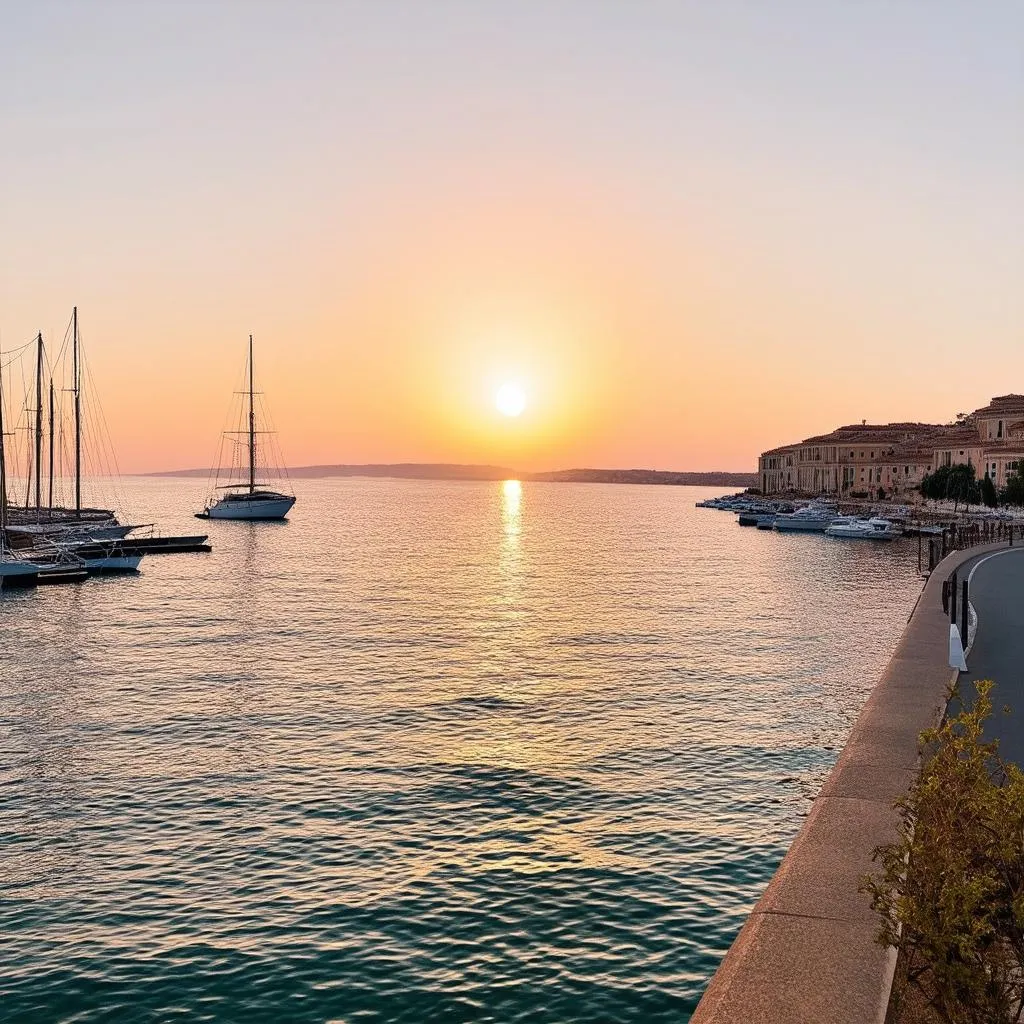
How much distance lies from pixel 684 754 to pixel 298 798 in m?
8.56

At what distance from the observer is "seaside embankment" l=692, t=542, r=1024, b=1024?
664 centimetres

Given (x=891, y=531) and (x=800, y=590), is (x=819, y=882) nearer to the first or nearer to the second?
(x=800, y=590)

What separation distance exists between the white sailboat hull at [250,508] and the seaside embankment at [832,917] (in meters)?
124

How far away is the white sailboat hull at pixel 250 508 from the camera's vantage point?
132 m

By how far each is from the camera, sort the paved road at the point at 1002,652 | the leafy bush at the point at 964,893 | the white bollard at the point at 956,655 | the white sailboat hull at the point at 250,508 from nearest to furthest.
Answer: the leafy bush at the point at 964,893 < the paved road at the point at 1002,652 < the white bollard at the point at 956,655 < the white sailboat hull at the point at 250,508

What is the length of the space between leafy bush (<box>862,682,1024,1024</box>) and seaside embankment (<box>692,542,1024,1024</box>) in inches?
16.0

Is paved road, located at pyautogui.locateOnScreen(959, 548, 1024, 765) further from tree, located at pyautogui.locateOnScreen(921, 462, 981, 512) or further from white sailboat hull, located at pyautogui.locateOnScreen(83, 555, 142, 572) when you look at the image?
tree, located at pyautogui.locateOnScreen(921, 462, 981, 512)

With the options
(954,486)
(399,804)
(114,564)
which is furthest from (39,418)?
(954,486)

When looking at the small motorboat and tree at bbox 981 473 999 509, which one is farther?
tree at bbox 981 473 999 509

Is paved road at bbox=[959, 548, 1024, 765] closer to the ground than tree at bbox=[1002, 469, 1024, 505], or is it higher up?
closer to the ground

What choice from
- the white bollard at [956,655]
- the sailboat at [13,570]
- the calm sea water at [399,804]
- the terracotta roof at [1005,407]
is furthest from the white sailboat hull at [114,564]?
the terracotta roof at [1005,407]

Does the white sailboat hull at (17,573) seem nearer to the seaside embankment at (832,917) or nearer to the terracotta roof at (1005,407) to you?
the seaside embankment at (832,917)

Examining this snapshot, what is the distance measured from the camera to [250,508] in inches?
5241

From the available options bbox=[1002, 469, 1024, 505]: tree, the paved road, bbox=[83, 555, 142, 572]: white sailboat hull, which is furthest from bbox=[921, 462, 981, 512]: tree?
bbox=[83, 555, 142, 572]: white sailboat hull
